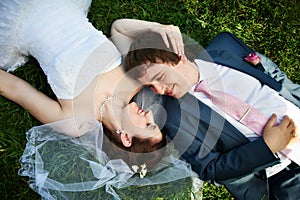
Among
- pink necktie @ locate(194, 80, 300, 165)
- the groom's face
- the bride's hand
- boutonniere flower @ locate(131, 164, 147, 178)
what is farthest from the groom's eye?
boutonniere flower @ locate(131, 164, 147, 178)

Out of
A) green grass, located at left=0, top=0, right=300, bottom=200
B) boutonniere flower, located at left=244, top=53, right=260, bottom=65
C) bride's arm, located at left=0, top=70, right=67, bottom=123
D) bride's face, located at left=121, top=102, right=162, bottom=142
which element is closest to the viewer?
bride's face, located at left=121, top=102, right=162, bottom=142

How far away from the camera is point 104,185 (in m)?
2.05

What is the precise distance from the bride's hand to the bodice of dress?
0.21m

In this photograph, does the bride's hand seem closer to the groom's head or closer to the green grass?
the groom's head

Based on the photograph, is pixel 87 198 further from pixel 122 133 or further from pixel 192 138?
pixel 192 138

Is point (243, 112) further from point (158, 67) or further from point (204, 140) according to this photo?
point (158, 67)

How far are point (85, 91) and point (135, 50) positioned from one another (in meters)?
0.25

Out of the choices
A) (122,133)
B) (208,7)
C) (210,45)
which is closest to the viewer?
(122,133)

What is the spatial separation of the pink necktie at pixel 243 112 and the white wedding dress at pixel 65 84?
270 mm

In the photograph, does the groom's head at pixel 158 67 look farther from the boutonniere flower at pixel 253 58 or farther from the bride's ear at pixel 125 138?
the boutonniere flower at pixel 253 58

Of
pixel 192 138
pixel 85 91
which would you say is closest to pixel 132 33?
pixel 85 91

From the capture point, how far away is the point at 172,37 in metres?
2.03

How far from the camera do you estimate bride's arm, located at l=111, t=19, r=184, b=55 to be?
6.66 ft

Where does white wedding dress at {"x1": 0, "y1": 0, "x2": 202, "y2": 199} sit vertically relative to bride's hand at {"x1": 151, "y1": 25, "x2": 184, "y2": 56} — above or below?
below
